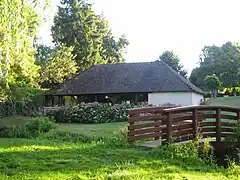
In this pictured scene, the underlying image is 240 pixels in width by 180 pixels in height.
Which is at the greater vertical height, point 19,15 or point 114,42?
point 114,42

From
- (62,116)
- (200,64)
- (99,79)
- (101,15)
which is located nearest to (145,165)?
(62,116)

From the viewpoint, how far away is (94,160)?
7.29 m

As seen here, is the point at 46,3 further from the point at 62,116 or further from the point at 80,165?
the point at 62,116

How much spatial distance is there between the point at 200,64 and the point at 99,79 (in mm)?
35584

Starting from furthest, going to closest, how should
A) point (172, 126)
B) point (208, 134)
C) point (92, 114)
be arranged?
point (92, 114)
point (208, 134)
point (172, 126)

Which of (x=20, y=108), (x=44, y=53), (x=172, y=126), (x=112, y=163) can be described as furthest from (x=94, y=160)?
(x=44, y=53)

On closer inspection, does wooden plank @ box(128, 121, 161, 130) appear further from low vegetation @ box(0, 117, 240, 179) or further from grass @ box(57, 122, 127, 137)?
grass @ box(57, 122, 127, 137)

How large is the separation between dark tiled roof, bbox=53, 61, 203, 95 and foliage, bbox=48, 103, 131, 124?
11.0ft

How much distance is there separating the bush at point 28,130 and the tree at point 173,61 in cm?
4648

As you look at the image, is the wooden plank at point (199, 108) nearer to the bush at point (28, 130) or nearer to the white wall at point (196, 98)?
the bush at point (28, 130)

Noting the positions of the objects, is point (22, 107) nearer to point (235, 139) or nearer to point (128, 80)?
point (128, 80)

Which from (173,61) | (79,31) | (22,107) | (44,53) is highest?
(79,31)

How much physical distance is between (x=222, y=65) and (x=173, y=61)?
8398 mm

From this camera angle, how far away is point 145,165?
7012 millimetres
